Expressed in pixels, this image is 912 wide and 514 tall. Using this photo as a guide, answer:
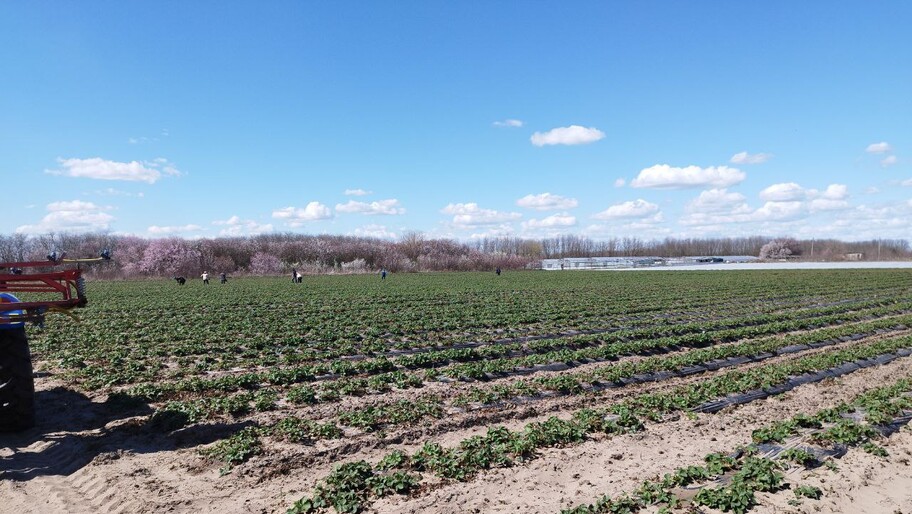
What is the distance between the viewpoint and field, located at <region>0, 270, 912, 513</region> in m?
5.84

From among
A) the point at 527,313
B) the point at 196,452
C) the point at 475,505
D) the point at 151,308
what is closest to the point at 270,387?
the point at 196,452

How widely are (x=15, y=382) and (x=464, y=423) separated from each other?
6.42 meters

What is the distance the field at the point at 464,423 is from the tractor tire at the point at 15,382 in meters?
0.26

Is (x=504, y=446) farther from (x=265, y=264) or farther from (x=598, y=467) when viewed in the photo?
(x=265, y=264)

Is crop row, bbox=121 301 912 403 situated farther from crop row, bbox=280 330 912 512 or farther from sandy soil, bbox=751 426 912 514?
sandy soil, bbox=751 426 912 514

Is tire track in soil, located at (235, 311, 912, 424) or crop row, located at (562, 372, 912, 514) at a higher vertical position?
crop row, located at (562, 372, 912, 514)

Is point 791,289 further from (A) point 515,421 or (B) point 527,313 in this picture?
(A) point 515,421

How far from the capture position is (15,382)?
291 inches

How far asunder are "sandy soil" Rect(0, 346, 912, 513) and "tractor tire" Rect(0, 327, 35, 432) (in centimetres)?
25

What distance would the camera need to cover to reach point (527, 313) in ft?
75.3

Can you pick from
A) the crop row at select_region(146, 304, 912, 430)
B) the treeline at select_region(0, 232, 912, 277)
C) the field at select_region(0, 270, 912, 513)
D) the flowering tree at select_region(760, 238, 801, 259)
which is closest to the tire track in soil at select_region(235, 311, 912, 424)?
the field at select_region(0, 270, 912, 513)

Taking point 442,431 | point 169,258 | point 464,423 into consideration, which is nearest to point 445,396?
point 464,423

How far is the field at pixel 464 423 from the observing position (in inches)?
230

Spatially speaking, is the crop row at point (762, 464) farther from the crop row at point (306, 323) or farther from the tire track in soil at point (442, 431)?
the crop row at point (306, 323)
